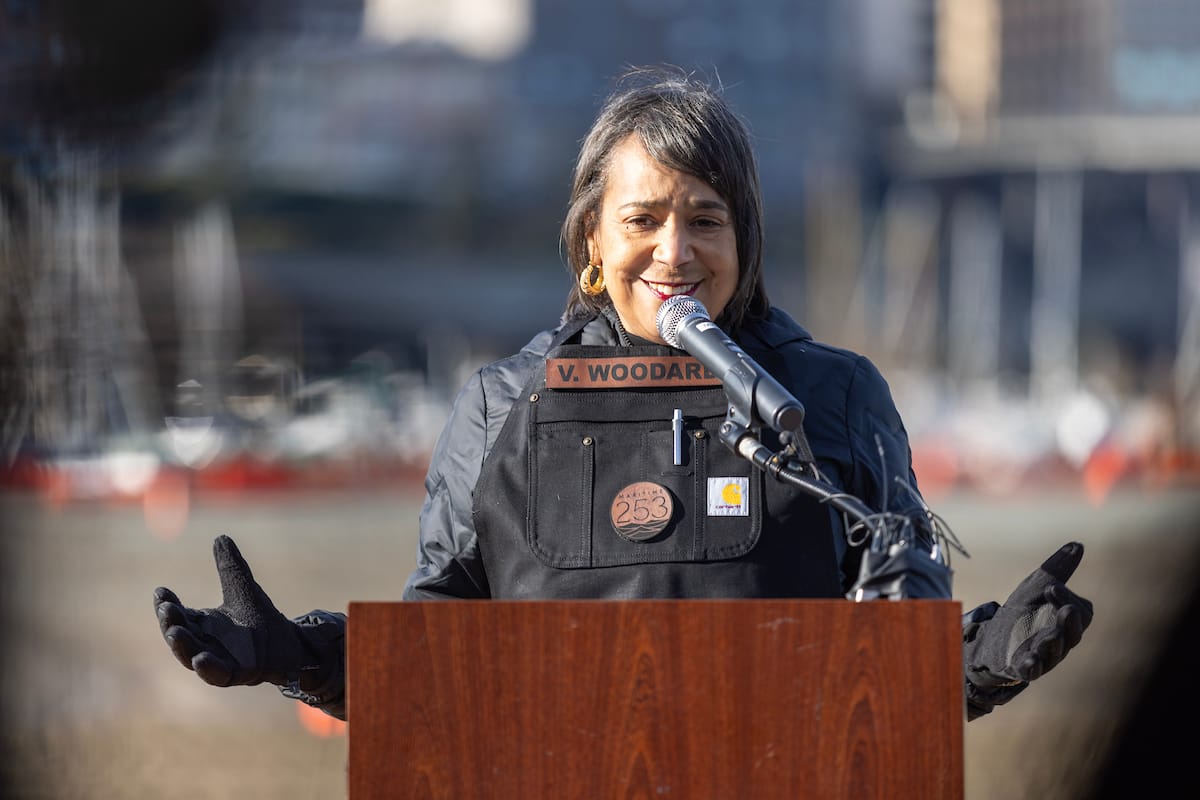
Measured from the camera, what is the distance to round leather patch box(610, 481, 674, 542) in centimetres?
260

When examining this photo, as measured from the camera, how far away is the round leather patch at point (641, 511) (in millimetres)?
2604

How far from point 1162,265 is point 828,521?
184ft

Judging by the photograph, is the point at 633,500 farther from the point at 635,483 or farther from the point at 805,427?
the point at 805,427

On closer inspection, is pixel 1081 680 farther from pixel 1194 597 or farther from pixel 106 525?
pixel 106 525

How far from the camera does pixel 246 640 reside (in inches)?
95.9

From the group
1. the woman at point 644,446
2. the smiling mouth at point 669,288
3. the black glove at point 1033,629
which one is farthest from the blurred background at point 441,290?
the black glove at point 1033,629

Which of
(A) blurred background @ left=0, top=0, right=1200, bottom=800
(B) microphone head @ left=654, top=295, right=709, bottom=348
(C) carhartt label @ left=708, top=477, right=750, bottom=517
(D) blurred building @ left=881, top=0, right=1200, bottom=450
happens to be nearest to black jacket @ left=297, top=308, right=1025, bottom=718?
(C) carhartt label @ left=708, top=477, right=750, bottom=517

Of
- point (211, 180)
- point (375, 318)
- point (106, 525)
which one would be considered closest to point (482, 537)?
point (106, 525)

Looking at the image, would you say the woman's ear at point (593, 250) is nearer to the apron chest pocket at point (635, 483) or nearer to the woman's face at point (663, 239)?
the woman's face at point (663, 239)

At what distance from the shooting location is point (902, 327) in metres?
55.3

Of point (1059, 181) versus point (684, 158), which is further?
point (1059, 181)

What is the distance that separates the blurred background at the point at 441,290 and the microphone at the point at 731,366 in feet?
1.88

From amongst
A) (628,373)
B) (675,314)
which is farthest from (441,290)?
(675,314)

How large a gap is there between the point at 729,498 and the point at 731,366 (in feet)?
1.38
